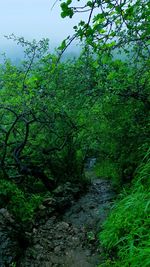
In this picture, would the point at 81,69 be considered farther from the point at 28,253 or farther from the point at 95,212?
the point at 28,253

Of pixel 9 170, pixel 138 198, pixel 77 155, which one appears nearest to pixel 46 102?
pixel 9 170

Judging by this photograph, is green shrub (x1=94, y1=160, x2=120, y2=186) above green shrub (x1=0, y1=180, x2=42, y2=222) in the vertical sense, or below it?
above

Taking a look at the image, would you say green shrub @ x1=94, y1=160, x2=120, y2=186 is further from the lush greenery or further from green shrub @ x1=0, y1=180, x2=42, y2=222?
green shrub @ x1=0, y1=180, x2=42, y2=222

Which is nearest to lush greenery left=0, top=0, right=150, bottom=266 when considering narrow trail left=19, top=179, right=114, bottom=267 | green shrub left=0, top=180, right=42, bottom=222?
green shrub left=0, top=180, right=42, bottom=222

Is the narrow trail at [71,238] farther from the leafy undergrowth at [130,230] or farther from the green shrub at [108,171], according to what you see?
the leafy undergrowth at [130,230]

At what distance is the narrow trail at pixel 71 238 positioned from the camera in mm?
6720

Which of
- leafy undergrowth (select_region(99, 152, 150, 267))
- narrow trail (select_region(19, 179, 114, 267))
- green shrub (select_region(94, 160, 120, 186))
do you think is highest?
green shrub (select_region(94, 160, 120, 186))

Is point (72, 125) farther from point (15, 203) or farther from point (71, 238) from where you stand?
point (71, 238)

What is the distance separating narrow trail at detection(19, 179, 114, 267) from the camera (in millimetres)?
6720

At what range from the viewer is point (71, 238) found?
7.97 meters

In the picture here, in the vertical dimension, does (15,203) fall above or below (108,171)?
below

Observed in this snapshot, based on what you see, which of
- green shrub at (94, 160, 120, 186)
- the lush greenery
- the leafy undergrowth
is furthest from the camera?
green shrub at (94, 160, 120, 186)

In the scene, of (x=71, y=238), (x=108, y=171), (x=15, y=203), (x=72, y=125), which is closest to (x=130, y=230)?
(x=71, y=238)

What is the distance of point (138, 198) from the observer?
18.0 ft
